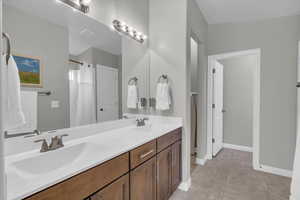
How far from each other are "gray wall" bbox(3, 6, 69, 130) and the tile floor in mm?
1650

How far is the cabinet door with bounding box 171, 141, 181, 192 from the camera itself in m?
1.83

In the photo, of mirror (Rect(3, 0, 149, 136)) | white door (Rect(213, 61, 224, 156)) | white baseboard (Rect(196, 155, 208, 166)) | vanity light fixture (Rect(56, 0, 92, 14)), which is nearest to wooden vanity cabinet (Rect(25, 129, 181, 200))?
mirror (Rect(3, 0, 149, 136))

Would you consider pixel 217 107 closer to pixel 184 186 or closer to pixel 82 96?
pixel 184 186

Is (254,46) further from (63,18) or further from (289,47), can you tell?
(63,18)

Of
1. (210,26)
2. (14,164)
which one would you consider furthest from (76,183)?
(210,26)

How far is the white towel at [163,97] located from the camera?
1997 mm

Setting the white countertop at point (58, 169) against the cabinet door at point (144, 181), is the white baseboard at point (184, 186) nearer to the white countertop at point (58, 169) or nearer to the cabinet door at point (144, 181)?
the cabinet door at point (144, 181)

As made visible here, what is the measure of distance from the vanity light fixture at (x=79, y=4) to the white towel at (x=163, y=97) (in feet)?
3.82

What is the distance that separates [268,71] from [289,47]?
44 cm

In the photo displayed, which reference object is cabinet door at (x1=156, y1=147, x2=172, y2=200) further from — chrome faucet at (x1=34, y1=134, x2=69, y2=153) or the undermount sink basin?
chrome faucet at (x1=34, y1=134, x2=69, y2=153)

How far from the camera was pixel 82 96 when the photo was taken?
4.79 ft

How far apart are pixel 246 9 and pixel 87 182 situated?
10.2 feet

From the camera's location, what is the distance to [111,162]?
986mm

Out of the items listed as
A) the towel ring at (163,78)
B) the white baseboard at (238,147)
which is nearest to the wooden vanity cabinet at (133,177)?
the towel ring at (163,78)
